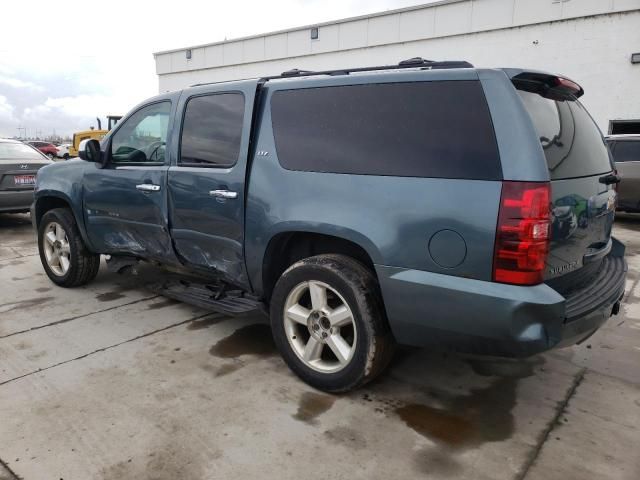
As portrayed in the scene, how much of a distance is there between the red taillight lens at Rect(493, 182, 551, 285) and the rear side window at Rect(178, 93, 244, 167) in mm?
1826

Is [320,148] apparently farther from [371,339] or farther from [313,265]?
[371,339]

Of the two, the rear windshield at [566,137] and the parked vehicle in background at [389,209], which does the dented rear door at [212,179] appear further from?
the rear windshield at [566,137]

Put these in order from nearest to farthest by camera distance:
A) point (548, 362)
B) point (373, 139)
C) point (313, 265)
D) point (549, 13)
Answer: point (373, 139)
point (313, 265)
point (548, 362)
point (549, 13)

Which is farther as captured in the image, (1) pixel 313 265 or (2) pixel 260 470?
(1) pixel 313 265

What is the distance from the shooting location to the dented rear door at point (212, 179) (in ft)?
10.7

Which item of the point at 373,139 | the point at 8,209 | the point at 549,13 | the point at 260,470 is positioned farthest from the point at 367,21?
the point at 260,470

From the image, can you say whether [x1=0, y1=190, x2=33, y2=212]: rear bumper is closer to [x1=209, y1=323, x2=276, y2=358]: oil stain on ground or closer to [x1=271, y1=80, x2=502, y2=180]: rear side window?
[x1=209, y1=323, x2=276, y2=358]: oil stain on ground

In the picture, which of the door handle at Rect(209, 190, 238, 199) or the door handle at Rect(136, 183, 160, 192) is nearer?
the door handle at Rect(209, 190, 238, 199)

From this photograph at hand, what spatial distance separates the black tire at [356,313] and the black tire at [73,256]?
2.80 metres

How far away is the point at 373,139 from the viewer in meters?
2.66

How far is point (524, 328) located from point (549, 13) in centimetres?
1424

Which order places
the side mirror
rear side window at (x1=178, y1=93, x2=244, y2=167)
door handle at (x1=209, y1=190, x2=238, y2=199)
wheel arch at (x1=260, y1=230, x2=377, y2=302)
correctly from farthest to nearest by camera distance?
the side mirror → rear side window at (x1=178, y1=93, x2=244, y2=167) → door handle at (x1=209, y1=190, x2=238, y2=199) → wheel arch at (x1=260, y1=230, x2=377, y2=302)

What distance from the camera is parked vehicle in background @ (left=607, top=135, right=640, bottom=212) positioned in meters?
9.87

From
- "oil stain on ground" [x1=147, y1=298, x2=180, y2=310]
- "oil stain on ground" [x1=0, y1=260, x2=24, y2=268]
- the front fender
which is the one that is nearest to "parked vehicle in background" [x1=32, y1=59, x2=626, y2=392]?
"oil stain on ground" [x1=147, y1=298, x2=180, y2=310]
